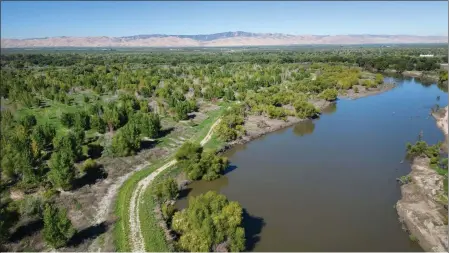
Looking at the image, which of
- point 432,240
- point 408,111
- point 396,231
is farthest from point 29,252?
point 408,111

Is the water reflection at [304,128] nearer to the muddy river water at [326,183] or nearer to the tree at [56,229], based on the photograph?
the muddy river water at [326,183]

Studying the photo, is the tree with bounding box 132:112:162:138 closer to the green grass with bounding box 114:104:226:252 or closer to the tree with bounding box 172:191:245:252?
the green grass with bounding box 114:104:226:252

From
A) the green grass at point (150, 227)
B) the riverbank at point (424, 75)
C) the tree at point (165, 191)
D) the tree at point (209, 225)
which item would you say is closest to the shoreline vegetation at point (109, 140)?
the green grass at point (150, 227)

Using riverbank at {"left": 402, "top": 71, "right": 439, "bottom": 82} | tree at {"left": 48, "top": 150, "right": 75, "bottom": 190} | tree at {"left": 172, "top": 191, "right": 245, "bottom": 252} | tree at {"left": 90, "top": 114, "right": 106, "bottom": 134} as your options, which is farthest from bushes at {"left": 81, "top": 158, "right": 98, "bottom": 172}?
riverbank at {"left": 402, "top": 71, "right": 439, "bottom": 82}

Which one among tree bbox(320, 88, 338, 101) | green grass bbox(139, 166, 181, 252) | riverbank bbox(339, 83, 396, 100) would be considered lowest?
green grass bbox(139, 166, 181, 252)

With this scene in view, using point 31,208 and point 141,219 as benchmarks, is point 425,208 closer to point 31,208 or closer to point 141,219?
point 141,219

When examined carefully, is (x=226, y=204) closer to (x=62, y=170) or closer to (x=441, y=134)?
(x=62, y=170)
